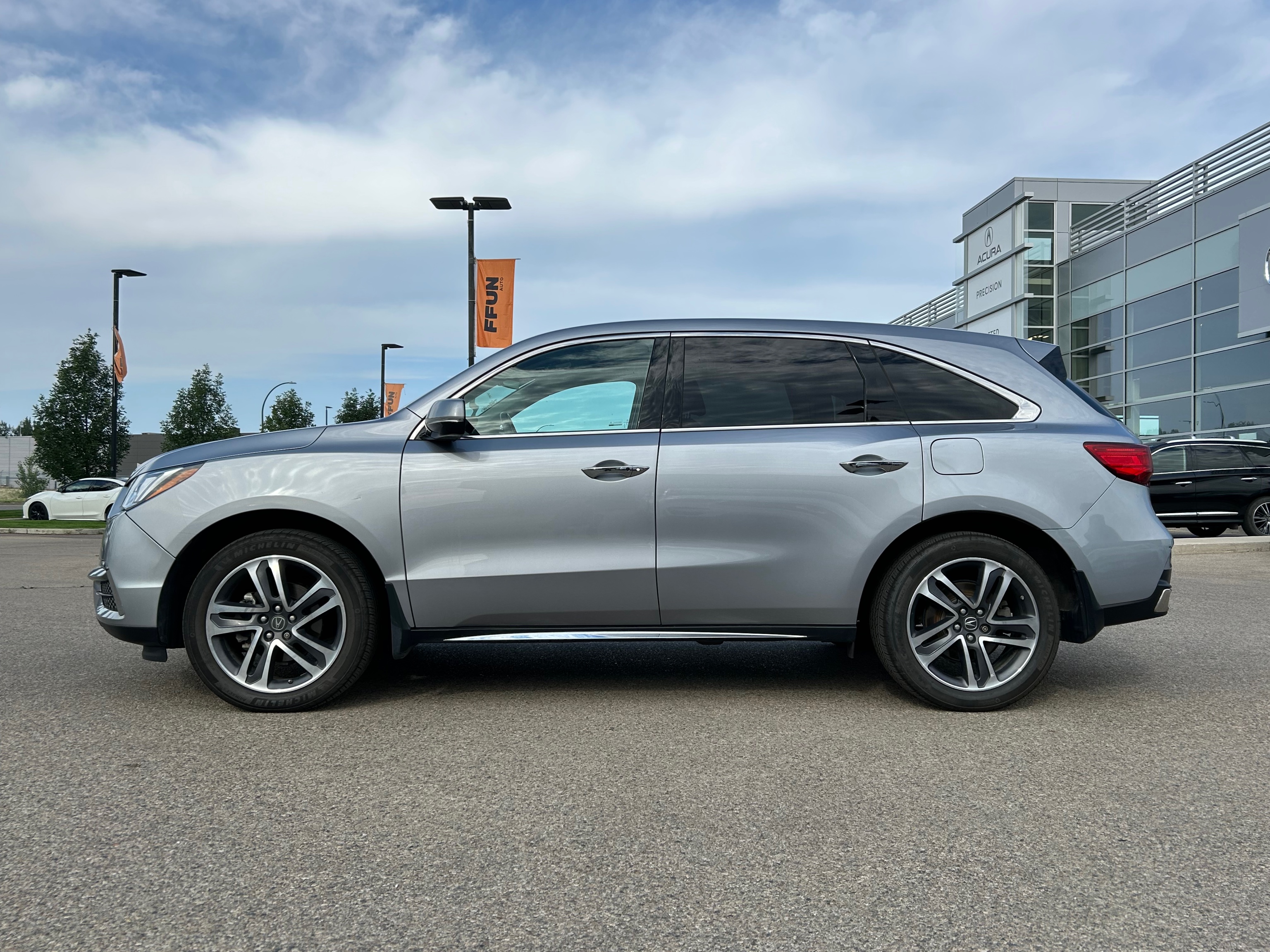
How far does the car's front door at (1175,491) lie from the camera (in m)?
17.0

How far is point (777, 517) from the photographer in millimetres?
4551

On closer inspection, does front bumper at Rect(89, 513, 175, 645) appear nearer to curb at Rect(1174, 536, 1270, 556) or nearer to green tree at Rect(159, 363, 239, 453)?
curb at Rect(1174, 536, 1270, 556)

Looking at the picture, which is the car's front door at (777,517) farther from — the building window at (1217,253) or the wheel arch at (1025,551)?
the building window at (1217,253)

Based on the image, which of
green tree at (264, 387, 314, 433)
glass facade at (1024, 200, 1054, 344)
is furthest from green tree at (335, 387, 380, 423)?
glass facade at (1024, 200, 1054, 344)

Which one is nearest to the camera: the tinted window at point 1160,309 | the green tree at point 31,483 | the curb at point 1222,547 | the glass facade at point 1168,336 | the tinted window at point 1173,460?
the curb at point 1222,547

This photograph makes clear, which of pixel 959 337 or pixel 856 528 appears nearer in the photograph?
Result: pixel 856 528

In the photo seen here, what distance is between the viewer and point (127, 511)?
468cm

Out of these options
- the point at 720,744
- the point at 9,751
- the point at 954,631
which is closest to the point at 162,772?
the point at 9,751

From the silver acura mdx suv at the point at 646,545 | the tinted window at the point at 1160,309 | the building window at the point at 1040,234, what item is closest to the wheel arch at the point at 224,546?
the silver acura mdx suv at the point at 646,545

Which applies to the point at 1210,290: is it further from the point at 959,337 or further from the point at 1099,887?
the point at 1099,887

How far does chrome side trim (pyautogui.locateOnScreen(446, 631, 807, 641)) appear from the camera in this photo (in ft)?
14.9

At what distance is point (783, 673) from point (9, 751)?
3.54 meters

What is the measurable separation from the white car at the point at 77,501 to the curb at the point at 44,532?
463 cm

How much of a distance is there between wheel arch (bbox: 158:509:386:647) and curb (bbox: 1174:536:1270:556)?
12501 mm
